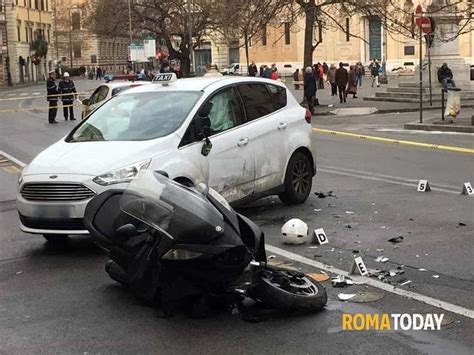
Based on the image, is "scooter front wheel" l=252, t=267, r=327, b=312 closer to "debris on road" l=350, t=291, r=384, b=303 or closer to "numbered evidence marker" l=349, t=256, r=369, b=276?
"debris on road" l=350, t=291, r=384, b=303

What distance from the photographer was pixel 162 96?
862 cm

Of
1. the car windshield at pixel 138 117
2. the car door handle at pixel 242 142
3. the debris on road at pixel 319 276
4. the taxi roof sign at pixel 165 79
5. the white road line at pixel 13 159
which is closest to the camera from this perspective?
the debris on road at pixel 319 276

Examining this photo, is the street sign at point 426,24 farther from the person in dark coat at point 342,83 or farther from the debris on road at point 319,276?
the debris on road at point 319,276

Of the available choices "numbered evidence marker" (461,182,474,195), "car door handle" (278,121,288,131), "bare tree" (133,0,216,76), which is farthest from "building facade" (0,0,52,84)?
"numbered evidence marker" (461,182,474,195)

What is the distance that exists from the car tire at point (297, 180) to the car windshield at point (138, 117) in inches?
72.9

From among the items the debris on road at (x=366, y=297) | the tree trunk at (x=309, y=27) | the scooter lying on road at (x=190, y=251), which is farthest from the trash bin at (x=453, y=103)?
the scooter lying on road at (x=190, y=251)

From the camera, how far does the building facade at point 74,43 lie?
104375mm

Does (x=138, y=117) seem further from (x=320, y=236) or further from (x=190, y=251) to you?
(x=190, y=251)

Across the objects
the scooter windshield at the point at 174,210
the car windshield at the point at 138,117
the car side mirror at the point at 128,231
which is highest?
the car windshield at the point at 138,117

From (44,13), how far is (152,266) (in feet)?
343

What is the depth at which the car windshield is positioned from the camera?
7.98m

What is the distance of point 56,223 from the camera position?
23.2ft

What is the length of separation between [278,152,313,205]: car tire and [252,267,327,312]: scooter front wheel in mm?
4073

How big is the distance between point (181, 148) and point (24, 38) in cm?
9115
